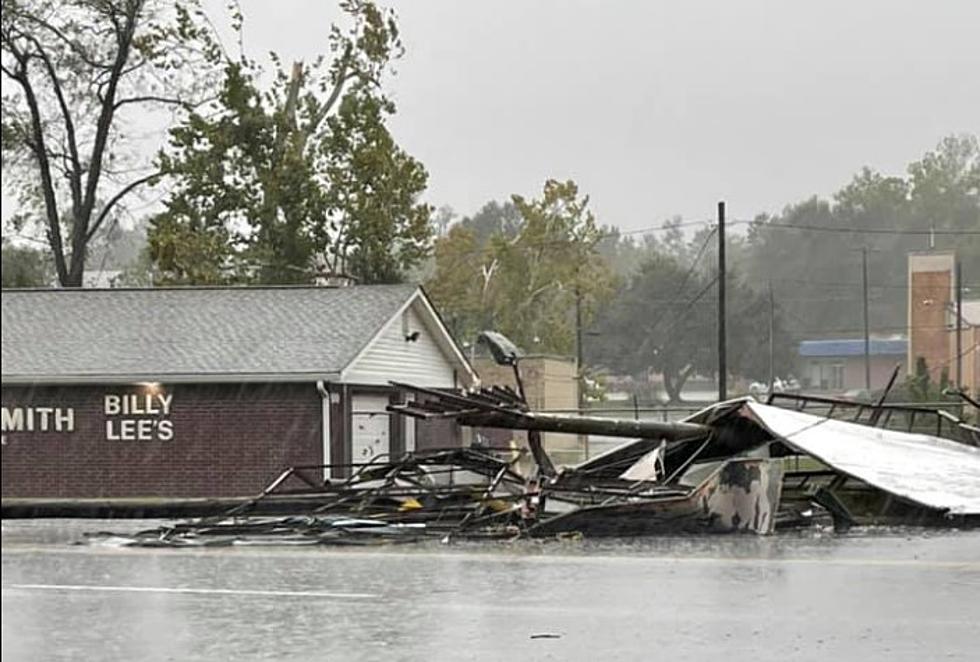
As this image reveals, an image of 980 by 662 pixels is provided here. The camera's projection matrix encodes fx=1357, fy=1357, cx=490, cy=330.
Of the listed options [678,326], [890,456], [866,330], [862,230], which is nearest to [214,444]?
[890,456]

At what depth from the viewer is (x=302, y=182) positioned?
664 inches

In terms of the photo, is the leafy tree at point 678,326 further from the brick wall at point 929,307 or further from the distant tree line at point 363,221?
the brick wall at point 929,307

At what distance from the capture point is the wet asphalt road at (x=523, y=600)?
622cm

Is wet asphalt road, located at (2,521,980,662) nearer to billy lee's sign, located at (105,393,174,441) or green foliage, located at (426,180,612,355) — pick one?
billy lee's sign, located at (105,393,174,441)

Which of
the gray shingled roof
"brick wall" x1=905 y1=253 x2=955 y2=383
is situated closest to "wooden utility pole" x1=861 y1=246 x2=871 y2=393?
"brick wall" x1=905 y1=253 x2=955 y2=383

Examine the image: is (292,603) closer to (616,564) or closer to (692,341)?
(616,564)

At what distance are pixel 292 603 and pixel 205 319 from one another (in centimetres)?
788

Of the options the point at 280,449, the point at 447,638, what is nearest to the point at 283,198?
the point at 280,449

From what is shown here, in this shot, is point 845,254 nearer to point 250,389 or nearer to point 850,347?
point 850,347

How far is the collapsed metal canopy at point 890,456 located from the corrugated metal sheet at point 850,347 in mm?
12283

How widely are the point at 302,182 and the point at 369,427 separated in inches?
137

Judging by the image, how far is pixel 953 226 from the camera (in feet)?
70.6

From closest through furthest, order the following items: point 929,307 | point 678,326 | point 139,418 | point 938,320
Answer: point 139,418 → point 678,326 → point 938,320 → point 929,307

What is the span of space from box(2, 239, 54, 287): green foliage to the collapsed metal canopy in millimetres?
10937
